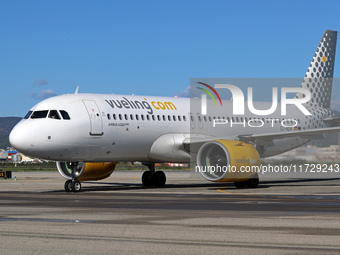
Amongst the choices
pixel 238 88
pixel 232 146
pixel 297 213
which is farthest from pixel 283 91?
pixel 297 213

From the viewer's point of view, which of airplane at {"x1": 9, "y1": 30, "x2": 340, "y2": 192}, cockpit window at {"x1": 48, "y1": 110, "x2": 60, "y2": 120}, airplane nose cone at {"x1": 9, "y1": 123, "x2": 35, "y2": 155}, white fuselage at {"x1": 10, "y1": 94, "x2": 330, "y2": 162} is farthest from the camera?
cockpit window at {"x1": 48, "y1": 110, "x2": 60, "y2": 120}

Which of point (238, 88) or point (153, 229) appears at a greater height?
point (238, 88)

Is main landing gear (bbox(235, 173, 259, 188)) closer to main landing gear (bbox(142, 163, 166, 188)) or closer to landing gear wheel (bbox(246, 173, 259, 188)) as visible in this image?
landing gear wheel (bbox(246, 173, 259, 188))

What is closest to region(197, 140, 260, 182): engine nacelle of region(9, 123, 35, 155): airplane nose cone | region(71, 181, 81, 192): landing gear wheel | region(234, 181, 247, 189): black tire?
region(234, 181, 247, 189): black tire

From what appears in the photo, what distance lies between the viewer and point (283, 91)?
36219 millimetres

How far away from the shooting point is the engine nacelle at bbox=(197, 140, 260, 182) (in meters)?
26.2

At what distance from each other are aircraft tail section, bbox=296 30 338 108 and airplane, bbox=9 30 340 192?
4575 mm

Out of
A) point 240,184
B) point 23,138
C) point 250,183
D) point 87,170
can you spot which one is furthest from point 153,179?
point 23,138

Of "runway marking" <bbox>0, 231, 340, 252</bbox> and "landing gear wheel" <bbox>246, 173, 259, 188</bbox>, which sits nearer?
"runway marking" <bbox>0, 231, 340, 252</bbox>

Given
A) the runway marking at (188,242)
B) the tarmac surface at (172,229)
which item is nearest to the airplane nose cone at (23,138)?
the tarmac surface at (172,229)

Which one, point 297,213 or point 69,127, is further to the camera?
point 69,127

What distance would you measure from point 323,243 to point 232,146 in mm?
16876

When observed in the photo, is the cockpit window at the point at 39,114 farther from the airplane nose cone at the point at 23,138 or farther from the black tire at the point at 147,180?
the black tire at the point at 147,180

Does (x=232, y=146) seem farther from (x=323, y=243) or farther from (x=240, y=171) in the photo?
(x=323, y=243)
